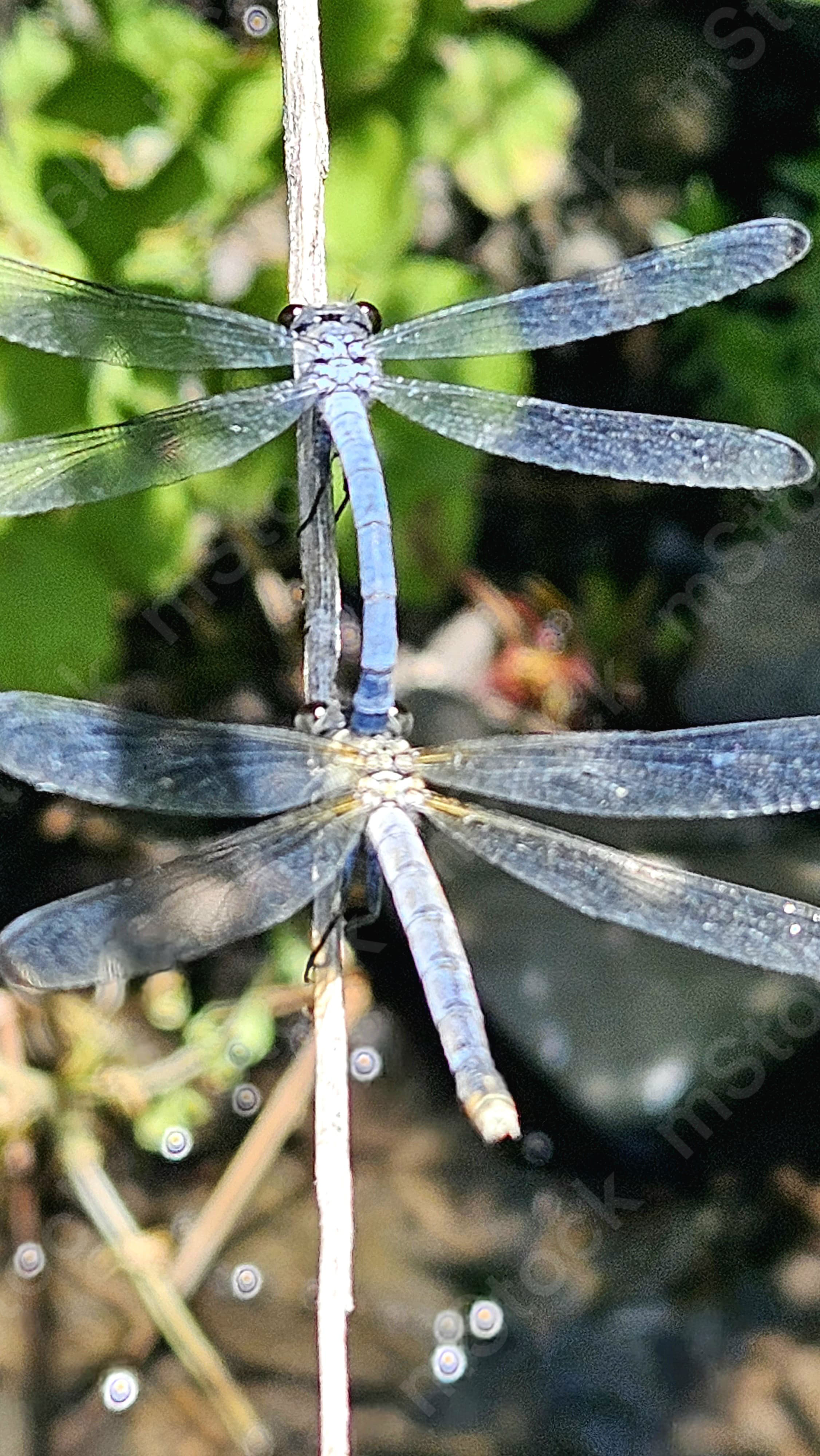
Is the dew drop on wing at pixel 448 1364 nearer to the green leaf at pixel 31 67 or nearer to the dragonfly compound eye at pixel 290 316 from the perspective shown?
the dragonfly compound eye at pixel 290 316

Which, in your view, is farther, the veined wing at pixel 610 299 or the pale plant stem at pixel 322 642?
the veined wing at pixel 610 299

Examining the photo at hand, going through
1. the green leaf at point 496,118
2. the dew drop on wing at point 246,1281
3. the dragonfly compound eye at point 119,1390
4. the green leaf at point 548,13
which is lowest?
the dragonfly compound eye at point 119,1390

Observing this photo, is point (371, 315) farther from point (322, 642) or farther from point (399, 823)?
point (399, 823)

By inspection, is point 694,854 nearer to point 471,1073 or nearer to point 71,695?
point 71,695

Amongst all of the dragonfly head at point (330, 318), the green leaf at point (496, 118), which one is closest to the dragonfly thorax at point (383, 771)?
the dragonfly head at point (330, 318)

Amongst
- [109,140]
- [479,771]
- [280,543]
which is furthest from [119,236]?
[479,771]

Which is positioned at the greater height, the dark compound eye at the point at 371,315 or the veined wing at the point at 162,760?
the dark compound eye at the point at 371,315

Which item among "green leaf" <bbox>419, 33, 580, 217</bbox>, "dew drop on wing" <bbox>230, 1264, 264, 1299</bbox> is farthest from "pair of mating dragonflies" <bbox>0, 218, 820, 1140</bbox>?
"dew drop on wing" <bbox>230, 1264, 264, 1299</bbox>
